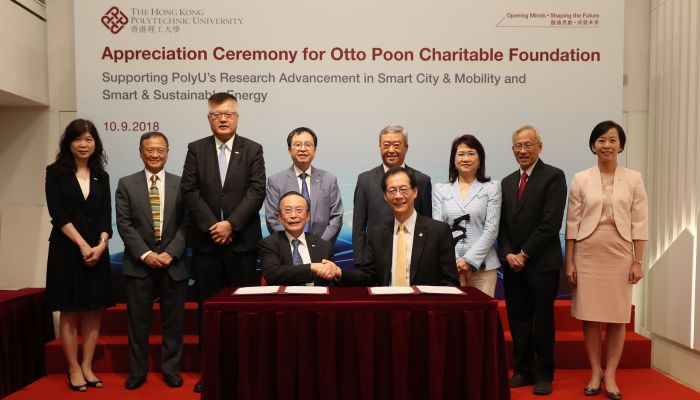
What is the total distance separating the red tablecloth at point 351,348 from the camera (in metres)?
2.40

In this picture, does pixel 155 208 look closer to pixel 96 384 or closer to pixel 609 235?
pixel 96 384

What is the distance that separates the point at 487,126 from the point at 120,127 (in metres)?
2.97

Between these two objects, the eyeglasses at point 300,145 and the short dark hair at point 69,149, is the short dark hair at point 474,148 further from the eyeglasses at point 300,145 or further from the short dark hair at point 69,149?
the short dark hair at point 69,149

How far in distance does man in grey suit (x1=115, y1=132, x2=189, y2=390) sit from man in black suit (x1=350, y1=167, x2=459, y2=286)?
1427 mm

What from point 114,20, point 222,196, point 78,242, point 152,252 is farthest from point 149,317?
point 114,20

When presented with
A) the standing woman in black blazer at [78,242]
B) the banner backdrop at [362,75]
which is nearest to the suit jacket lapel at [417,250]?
the banner backdrop at [362,75]

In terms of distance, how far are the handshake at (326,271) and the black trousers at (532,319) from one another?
1.36 m

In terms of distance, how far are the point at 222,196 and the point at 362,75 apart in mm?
1754

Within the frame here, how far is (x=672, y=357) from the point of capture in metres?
4.48

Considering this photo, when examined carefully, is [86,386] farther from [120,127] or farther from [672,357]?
[672,357]

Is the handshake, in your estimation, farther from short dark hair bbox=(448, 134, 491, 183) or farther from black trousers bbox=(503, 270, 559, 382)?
black trousers bbox=(503, 270, 559, 382)

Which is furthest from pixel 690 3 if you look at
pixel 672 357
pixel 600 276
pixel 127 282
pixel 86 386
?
pixel 86 386

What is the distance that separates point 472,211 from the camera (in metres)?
3.61

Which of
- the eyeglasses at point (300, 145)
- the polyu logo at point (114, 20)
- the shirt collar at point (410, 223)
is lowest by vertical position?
the shirt collar at point (410, 223)
